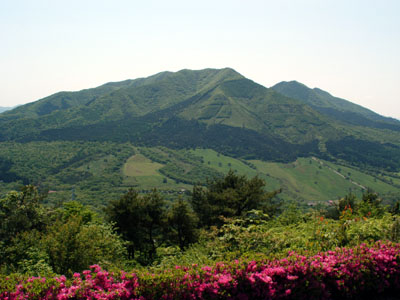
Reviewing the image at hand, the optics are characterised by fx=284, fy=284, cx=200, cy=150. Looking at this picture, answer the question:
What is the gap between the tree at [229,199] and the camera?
2834 cm

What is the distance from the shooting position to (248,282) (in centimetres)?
708

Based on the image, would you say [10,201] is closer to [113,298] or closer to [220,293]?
[113,298]

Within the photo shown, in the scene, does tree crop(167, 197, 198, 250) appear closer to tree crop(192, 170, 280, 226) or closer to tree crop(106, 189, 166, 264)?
tree crop(106, 189, 166, 264)

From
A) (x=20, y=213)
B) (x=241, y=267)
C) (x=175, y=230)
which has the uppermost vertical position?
(x=241, y=267)

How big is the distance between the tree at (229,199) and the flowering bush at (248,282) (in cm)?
1885

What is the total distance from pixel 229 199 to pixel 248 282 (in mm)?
21316

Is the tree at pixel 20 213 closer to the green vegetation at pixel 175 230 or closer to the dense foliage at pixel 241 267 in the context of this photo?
the green vegetation at pixel 175 230

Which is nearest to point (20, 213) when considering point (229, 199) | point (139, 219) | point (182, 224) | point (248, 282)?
point (139, 219)

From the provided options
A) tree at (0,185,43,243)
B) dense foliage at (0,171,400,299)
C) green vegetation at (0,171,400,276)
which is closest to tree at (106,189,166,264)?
green vegetation at (0,171,400,276)

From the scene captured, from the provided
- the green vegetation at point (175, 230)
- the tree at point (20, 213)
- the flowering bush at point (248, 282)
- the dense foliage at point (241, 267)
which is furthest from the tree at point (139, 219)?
the flowering bush at point (248, 282)

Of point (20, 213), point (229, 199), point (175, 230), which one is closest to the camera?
point (20, 213)

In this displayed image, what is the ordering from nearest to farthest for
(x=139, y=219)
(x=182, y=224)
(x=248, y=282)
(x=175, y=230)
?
(x=248, y=282), (x=139, y=219), (x=182, y=224), (x=175, y=230)

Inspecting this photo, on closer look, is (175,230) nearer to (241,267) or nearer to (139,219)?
(139,219)

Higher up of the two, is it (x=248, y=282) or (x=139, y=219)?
(x=248, y=282)
